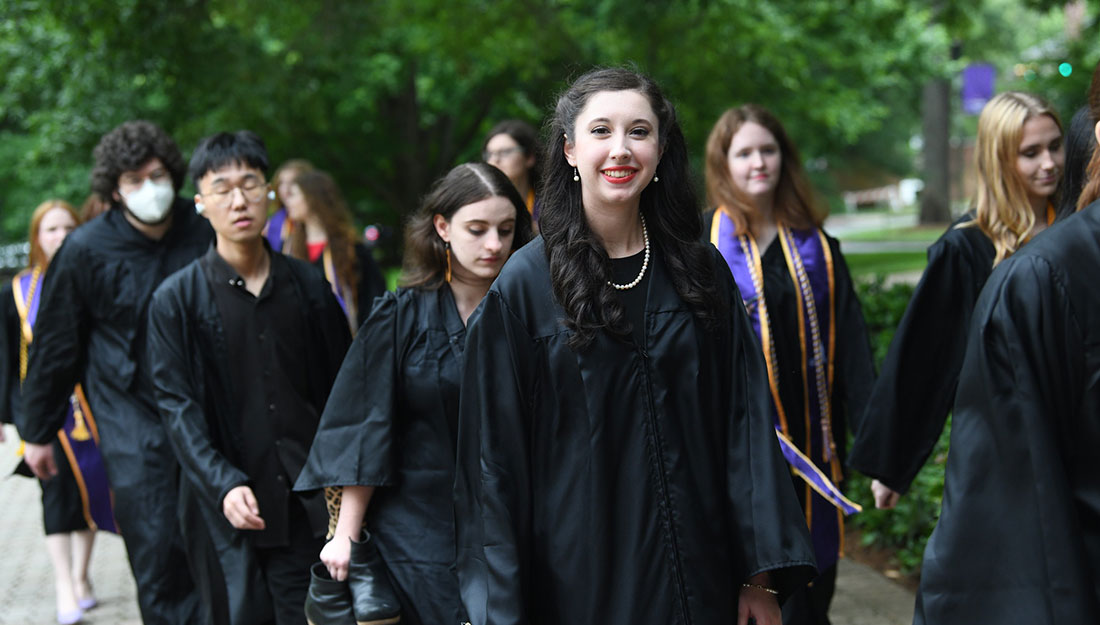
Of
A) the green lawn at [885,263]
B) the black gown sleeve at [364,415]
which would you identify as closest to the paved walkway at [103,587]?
the black gown sleeve at [364,415]

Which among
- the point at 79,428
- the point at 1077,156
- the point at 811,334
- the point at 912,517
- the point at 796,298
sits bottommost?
the point at 912,517

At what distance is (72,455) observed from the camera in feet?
22.2

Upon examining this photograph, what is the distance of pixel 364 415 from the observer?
380cm

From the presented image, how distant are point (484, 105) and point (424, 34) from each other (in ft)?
15.6

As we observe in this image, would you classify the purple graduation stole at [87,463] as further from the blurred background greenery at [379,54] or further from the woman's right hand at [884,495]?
the woman's right hand at [884,495]

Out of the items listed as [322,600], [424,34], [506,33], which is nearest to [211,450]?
[322,600]

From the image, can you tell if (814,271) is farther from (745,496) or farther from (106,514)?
(106,514)

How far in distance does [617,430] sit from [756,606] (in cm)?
55

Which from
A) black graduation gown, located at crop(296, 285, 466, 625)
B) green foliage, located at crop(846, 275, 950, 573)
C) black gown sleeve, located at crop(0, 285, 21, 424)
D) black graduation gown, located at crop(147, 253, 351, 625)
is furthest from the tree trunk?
black graduation gown, located at crop(296, 285, 466, 625)

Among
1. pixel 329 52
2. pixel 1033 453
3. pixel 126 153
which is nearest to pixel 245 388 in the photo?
pixel 126 153

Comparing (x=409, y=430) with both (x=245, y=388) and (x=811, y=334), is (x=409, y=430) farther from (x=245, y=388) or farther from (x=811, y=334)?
(x=811, y=334)

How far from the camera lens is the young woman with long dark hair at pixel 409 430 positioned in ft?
12.4

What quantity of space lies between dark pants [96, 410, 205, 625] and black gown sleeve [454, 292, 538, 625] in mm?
2356

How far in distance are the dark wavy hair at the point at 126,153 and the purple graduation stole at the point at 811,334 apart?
8.10 feet
